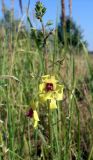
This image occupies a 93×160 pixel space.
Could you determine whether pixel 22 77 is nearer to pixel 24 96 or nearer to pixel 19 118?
pixel 24 96

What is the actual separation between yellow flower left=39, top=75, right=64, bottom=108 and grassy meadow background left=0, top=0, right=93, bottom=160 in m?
0.02

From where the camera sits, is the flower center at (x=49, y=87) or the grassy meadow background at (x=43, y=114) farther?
the grassy meadow background at (x=43, y=114)

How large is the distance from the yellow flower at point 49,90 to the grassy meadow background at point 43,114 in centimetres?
2

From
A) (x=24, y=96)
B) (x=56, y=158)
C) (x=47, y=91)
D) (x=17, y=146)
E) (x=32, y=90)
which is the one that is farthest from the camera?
(x=32, y=90)

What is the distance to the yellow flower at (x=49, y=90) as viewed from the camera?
95 centimetres

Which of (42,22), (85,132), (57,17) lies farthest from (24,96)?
(42,22)

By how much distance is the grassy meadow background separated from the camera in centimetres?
110

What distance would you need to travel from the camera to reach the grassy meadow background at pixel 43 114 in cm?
110

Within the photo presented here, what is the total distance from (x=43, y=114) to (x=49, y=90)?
0.81 meters

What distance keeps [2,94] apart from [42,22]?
77 cm

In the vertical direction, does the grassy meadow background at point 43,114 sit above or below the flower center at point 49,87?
below

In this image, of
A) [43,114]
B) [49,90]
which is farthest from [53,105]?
[43,114]

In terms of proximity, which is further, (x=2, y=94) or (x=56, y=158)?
(x=2, y=94)

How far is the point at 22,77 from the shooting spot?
76.1 inches
